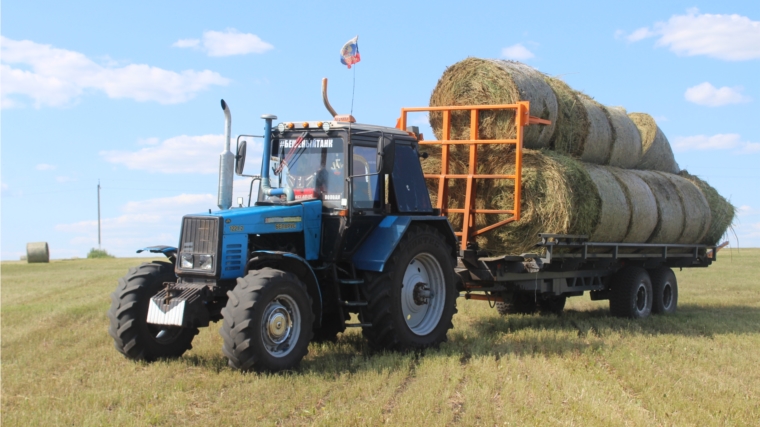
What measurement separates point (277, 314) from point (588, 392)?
8.77 ft

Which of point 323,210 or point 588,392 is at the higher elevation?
point 323,210

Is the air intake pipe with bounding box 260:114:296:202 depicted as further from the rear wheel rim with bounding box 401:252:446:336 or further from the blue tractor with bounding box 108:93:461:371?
the rear wheel rim with bounding box 401:252:446:336

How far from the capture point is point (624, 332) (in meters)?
9.84

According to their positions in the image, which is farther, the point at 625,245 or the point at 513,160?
the point at 625,245

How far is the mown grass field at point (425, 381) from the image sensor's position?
5.51 metres

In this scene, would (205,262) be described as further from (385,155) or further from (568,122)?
(568,122)

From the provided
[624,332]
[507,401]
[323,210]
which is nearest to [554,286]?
[624,332]

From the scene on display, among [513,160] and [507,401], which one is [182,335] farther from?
[513,160]

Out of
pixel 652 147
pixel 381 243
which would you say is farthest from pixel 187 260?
pixel 652 147

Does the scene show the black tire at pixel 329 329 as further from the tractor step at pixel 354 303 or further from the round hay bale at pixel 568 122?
the round hay bale at pixel 568 122

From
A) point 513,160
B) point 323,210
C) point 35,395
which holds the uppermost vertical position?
point 513,160

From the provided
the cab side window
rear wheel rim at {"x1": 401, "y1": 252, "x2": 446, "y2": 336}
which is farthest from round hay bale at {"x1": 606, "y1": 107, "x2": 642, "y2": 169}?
the cab side window

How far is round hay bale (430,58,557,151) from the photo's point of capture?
988cm

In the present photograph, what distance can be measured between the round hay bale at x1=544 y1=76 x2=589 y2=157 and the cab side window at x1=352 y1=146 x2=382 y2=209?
3383mm
